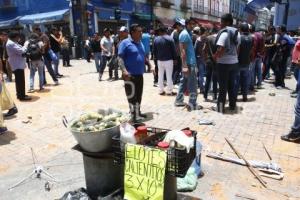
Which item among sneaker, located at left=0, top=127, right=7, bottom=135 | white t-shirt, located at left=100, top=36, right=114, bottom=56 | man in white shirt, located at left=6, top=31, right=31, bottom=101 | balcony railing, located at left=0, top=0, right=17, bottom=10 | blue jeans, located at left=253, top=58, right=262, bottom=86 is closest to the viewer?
sneaker, located at left=0, top=127, right=7, bottom=135

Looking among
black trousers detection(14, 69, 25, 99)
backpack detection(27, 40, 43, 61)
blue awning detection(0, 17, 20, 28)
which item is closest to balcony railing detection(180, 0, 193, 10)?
blue awning detection(0, 17, 20, 28)

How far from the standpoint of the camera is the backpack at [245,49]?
763 cm

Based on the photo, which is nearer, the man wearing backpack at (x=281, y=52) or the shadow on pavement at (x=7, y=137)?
the shadow on pavement at (x=7, y=137)

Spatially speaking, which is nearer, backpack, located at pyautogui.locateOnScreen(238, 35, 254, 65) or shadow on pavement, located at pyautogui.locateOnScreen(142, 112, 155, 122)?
shadow on pavement, located at pyautogui.locateOnScreen(142, 112, 155, 122)

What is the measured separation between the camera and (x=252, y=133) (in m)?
→ 5.62

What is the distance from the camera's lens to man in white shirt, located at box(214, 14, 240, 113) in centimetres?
625

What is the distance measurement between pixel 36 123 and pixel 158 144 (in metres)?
4.34

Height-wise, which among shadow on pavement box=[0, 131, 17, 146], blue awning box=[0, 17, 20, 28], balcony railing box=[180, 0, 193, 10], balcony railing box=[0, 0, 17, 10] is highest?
balcony railing box=[180, 0, 193, 10]

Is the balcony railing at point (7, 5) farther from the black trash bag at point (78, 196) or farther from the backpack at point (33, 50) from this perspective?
the black trash bag at point (78, 196)

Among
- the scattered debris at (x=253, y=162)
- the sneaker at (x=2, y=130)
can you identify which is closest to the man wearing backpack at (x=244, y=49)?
the scattered debris at (x=253, y=162)

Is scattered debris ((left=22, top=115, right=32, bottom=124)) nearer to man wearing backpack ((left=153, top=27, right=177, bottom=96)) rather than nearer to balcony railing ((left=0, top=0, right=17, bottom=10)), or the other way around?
man wearing backpack ((left=153, top=27, right=177, bottom=96))

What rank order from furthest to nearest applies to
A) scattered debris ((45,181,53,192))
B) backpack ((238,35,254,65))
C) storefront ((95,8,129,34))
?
storefront ((95,8,129,34)) < backpack ((238,35,254,65)) < scattered debris ((45,181,53,192))

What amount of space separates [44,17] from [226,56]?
1913cm

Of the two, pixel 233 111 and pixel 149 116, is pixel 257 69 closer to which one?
pixel 233 111
